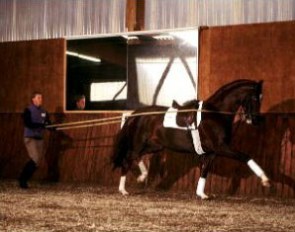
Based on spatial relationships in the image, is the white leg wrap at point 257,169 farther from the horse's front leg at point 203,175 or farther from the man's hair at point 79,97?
the man's hair at point 79,97

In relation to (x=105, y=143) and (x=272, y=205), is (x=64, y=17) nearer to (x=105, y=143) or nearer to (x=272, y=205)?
(x=105, y=143)

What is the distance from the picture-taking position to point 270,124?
1063cm

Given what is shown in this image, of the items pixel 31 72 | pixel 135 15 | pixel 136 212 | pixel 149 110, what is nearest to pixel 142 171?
pixel 149 110

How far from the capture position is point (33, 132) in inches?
444

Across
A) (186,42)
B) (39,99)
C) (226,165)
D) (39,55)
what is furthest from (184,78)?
(39,55)

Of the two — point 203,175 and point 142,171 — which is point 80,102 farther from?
point 203,175

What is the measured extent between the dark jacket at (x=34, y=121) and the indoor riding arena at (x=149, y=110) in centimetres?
2

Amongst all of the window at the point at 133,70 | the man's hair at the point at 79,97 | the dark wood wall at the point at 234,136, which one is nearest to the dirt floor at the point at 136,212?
the dark wood wall at the point at 234,136

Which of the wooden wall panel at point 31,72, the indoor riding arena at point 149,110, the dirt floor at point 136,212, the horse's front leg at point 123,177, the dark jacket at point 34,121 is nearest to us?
the dirt floor at point 136,212

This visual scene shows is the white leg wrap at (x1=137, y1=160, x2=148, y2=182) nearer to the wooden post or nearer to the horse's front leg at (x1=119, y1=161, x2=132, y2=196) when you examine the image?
the horse's front leg at (x1=119, y1=161, x2=132, y2=196)

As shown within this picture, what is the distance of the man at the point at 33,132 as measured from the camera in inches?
440

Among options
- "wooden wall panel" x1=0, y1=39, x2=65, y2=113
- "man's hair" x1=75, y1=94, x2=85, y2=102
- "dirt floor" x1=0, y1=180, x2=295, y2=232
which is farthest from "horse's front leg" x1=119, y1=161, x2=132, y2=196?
"wooden wall panel" x1=0, y1=39, x2=65, y2=113

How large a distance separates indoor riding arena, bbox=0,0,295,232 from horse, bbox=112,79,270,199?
0.02 metres

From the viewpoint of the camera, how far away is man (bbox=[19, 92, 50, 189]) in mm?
11164
